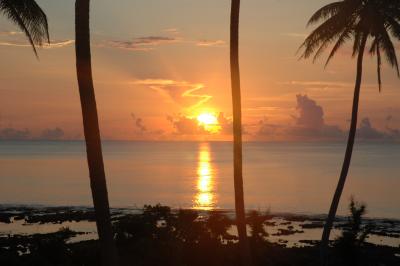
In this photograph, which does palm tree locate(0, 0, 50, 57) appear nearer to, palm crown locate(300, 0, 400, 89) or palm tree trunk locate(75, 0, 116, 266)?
palm tree trunk locate(75, 0, 116, 266)

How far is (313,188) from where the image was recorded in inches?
4444

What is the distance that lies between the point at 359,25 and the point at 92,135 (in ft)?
54.4

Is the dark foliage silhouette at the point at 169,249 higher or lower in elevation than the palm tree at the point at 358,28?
lower

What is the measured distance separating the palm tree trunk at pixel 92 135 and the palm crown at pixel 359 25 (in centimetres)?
1487

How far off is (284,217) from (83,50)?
58040mm

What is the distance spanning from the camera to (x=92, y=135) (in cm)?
1276

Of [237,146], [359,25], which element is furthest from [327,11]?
[237,146]

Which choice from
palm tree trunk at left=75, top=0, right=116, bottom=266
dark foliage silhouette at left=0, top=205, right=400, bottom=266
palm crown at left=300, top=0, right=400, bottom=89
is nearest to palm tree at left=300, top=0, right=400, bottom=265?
palm crown at left=300, top=0, right=400, bottom=89

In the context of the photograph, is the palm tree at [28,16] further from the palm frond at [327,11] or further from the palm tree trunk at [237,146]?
the palm frond at [327,11]

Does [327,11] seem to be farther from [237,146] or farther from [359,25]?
[237,146]

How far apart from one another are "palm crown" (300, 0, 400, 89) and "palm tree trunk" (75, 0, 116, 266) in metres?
14.9

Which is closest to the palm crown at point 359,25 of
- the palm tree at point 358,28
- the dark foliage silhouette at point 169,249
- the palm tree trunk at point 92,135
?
the palm tree at point 358,28

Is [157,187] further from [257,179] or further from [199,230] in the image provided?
[199,230]

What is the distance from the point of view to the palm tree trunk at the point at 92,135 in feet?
41.3
